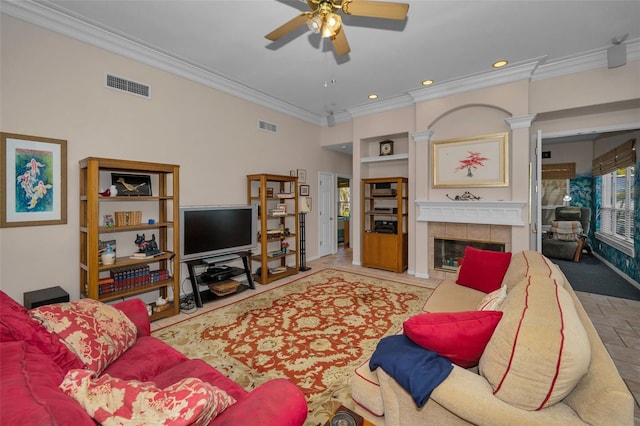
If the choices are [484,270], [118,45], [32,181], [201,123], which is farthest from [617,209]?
[32,181]

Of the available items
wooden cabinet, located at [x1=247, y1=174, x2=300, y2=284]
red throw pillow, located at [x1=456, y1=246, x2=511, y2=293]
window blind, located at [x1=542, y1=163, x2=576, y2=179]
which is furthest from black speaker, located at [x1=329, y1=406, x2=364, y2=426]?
window blind, located at [x1=542, y1=163, x2=576, y2=179]

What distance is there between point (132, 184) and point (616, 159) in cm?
780

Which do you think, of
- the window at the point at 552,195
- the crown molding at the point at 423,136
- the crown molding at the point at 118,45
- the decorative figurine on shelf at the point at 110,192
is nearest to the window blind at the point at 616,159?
the window at the point at 552,195

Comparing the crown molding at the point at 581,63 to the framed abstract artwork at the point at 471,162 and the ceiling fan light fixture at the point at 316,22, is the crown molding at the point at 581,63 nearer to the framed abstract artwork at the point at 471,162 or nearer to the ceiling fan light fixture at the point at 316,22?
the framed abstract artwork at the point at 471,162

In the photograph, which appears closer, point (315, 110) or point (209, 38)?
point (209, 38)

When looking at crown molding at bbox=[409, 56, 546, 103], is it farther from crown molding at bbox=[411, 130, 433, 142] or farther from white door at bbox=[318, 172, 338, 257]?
white door at bbox=[318, 172, 338, 257]

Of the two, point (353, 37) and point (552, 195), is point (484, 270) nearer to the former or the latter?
point (353, 37)

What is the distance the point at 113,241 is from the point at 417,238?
449cm

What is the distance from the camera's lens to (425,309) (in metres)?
2.39

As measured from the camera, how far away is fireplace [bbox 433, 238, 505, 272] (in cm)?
470

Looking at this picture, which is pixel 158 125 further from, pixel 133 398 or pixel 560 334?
pixel 560 334

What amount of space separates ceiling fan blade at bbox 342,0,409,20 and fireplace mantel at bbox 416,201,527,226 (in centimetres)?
322

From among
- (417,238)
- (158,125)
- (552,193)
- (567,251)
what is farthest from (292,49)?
(552,193)

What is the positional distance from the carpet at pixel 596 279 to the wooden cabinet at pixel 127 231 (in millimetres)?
5969
